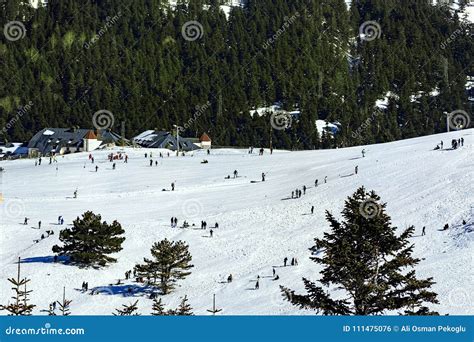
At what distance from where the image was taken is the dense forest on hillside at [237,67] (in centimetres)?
12331

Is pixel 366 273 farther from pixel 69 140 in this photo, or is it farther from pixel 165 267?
pixel 69 140

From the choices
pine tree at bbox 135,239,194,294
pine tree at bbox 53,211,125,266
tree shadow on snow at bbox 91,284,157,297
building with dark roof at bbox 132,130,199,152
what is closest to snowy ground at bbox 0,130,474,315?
tree shadow on snow at bbox 91,284,157,297

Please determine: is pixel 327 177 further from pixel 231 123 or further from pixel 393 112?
pixel 393 112

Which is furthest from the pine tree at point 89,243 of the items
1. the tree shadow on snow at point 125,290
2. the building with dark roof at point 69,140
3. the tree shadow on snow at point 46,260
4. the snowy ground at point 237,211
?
the building with dark roof at point 69,140

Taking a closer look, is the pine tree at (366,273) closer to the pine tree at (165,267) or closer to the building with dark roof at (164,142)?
the pine tree at (165,267)

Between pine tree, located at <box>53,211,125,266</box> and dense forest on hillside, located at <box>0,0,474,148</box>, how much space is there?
73.7 m

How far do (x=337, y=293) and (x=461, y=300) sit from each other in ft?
17.7

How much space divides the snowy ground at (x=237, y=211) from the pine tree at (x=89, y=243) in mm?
845

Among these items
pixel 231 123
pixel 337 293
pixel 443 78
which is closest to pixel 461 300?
pixel 337 293

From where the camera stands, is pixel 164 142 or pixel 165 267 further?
pixel 164 142

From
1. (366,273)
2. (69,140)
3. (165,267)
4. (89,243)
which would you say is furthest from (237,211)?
(69,140)

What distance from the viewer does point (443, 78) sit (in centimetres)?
15100

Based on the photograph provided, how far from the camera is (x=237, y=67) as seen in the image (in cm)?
14750

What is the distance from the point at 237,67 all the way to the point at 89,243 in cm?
10854
